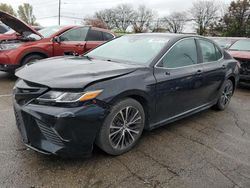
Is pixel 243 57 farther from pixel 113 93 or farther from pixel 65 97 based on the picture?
pixel 65 97

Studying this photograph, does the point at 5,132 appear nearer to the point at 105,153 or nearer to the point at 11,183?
the point at 11,183

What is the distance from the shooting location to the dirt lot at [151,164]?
255 centimetres

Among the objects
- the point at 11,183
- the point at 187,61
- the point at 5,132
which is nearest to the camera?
the point at 11,183

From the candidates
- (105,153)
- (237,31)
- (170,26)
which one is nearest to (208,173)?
(105,153)

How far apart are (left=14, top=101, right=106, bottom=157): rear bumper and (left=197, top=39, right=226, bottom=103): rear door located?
2.27 meters

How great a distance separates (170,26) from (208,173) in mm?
57563

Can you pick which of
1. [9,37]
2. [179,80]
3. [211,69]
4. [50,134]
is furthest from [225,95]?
[9,37]

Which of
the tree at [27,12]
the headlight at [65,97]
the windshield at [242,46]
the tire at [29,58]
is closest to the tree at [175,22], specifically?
the tree at [27,12]

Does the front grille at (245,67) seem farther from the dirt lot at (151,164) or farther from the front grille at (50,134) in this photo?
the front grille at (50,134)

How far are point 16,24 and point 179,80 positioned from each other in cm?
477

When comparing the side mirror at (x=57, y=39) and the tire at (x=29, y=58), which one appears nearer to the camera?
the tire at (x=29, y=58)

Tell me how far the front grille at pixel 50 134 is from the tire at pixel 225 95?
3440 millimetres

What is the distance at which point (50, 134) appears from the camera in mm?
2541

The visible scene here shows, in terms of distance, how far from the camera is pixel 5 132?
3.47 meters
